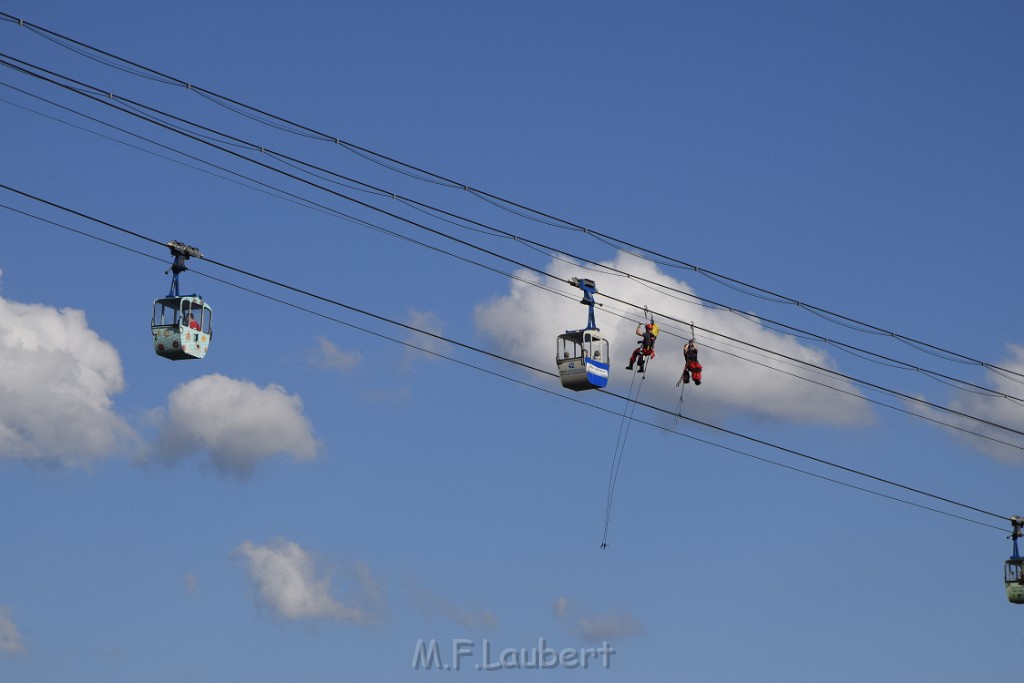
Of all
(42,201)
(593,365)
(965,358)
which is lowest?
(42,201)

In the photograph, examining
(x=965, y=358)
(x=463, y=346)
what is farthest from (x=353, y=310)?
(x=965, y=358)

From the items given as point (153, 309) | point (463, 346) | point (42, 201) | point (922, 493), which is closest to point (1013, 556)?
point (922, 493)

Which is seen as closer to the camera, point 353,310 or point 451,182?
point 353,310

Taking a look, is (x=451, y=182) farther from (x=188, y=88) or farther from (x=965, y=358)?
(x=965, y=358)

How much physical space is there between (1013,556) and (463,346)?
36947 millimetres

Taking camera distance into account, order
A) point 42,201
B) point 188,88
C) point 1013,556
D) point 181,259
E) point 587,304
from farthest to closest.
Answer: point 1013,556 → point 587,304 → point 181,259 → point 188,88 → point 42,201

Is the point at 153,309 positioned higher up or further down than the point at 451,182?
further down

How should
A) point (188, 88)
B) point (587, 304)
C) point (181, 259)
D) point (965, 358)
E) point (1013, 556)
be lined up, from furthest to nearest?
point (1013, 556)
point (965, 358)
point (587, 304)
point (181, 259)
point (188, 88)

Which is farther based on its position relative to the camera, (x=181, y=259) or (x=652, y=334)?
(x=652, y=334)

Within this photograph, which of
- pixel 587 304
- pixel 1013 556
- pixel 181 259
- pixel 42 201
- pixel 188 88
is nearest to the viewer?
Result: pixel 42 201

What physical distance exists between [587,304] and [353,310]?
10913 millimetres

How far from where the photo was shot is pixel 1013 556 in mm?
75938

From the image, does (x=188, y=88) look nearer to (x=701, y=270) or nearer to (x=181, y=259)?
(x=181, y=259)

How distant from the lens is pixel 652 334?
56906 mm
